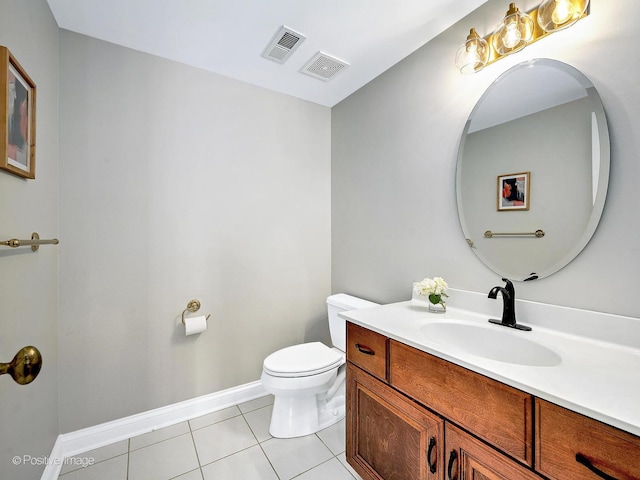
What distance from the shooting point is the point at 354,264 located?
7.31ft

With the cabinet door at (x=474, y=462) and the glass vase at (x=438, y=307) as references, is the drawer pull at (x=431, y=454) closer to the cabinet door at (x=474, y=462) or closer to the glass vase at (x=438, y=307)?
the cabinet door at (x=474, y=462)

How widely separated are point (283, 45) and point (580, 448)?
2115mm

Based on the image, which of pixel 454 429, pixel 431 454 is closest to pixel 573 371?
pixel 454 429

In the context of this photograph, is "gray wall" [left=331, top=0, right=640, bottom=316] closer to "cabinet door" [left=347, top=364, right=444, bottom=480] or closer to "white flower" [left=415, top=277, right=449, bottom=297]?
"white flower" [left=415, top=277, right=449, bottom=297]

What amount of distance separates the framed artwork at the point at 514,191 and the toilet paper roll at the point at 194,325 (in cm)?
184

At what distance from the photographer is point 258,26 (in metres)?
1.55

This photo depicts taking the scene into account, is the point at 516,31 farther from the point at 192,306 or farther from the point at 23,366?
the point at 192,306

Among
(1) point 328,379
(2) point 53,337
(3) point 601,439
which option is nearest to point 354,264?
(1) point 328,379

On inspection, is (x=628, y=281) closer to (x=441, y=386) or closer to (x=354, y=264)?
(x=441, y=386)

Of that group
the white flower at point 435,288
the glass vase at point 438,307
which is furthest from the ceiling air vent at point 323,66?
the glass vase at point 438,307

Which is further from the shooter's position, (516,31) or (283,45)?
(283,45)

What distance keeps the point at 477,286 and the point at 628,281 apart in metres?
0.53

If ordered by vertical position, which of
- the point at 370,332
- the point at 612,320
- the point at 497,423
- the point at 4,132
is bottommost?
the point at 497,423

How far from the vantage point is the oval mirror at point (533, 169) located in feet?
3.53
